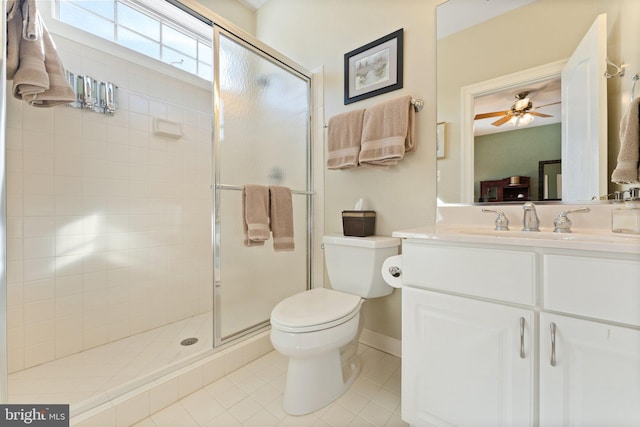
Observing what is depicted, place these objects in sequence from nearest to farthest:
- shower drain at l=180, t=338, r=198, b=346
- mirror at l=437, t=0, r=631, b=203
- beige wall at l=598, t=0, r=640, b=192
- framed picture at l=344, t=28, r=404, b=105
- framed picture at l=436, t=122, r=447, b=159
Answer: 1. beige wall at l=598, t=0, r=640, b=192
2. mirror at l=437, t=0, r=631, b=203
3. framed picture at l=436, t=122, r=447, b=159
4. framed picture at l=344, t=28, r=404, b=105
5. shower drain at l=180, t=338, r=198, b=346

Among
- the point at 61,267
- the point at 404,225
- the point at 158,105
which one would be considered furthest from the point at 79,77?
the point at 404,225

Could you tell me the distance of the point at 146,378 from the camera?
1219 mm

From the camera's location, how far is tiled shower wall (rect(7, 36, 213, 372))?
1.45 meters

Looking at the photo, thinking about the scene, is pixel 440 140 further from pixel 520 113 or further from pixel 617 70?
pixel 617 70

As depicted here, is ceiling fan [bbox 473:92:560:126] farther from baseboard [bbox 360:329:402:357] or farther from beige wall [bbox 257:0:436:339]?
baseboard [bbox 360:329:402:357]

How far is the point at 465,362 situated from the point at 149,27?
9.02 feet

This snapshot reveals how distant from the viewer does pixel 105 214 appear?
1751 millimetres

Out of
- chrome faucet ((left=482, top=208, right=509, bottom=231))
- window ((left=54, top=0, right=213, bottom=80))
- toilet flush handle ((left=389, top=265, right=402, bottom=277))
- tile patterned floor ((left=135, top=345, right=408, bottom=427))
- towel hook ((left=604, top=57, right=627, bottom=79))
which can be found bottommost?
tile patterned floor ((left=135, top=345, right=408, bottom=427))

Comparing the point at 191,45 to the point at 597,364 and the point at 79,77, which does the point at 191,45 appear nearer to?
the point at 79,77

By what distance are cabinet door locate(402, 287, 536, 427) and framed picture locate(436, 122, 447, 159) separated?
794 mm

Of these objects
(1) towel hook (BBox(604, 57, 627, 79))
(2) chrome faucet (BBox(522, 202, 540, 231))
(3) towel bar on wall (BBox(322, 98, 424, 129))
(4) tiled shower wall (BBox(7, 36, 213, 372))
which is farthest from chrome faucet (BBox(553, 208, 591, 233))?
(4) tiled shower wall (BBox(7, 36, 213, 372))

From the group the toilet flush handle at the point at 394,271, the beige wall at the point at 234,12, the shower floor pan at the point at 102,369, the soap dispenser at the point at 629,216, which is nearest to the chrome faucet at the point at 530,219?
the soap dispenser at the point at 629,216

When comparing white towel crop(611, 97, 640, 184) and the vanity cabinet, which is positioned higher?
white towel crop(611, 97, 640, 184)

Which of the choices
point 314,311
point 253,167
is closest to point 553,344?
point 314,311
